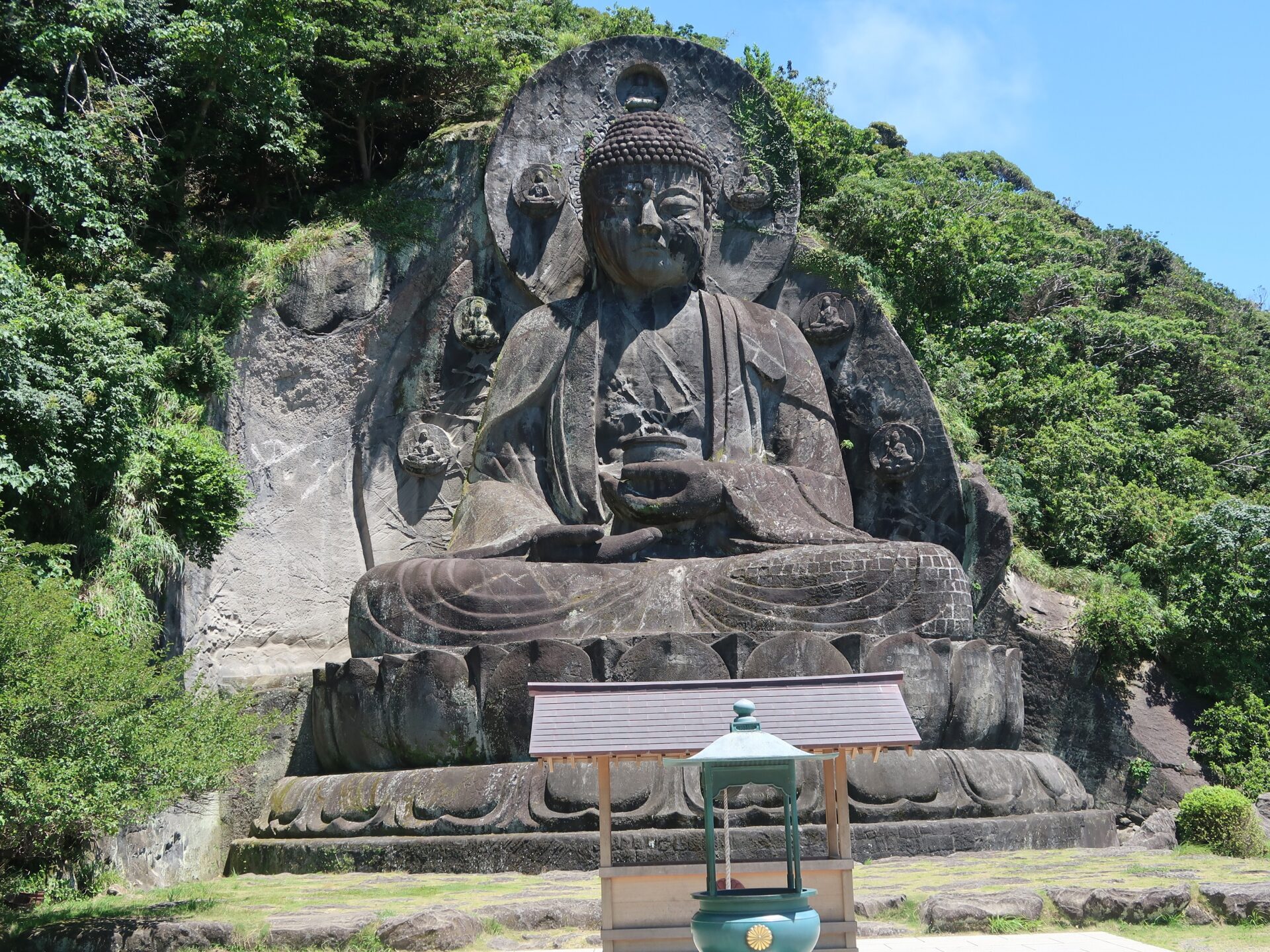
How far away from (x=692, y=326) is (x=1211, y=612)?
15.4 feet

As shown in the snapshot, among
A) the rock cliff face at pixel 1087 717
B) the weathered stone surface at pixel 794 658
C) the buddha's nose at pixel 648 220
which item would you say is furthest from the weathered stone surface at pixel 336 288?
the rock cliff face at pixel 1087 717

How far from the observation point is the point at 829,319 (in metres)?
11.3

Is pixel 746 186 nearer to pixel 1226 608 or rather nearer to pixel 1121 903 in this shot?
pixel 1226 608

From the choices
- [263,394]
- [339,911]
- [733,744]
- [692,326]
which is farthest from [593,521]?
[733,744]

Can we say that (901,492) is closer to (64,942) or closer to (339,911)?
(339,911)

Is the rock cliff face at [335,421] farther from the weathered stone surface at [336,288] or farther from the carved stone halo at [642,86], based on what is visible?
the carved stone halo at [642,86]

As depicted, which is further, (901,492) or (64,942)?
(901,492)

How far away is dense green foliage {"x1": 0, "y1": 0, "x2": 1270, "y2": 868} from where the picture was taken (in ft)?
30.5

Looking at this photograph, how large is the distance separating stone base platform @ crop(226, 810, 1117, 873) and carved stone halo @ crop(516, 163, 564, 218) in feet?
18.0

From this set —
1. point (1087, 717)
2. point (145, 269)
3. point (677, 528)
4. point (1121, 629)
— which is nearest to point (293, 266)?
point (145, 269)

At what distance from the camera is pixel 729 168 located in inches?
460

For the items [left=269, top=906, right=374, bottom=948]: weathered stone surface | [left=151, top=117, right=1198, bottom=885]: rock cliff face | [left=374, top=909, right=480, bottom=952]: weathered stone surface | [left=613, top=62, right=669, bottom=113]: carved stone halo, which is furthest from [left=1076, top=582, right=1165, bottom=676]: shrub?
[left=269, top=906, right=374, bottom=948]: weathered stone surface

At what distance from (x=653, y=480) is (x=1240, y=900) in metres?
4.90

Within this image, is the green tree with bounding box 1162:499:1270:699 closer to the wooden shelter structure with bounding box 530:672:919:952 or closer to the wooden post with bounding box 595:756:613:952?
the wooden shelter structure with bounding box 530:672:919:952
